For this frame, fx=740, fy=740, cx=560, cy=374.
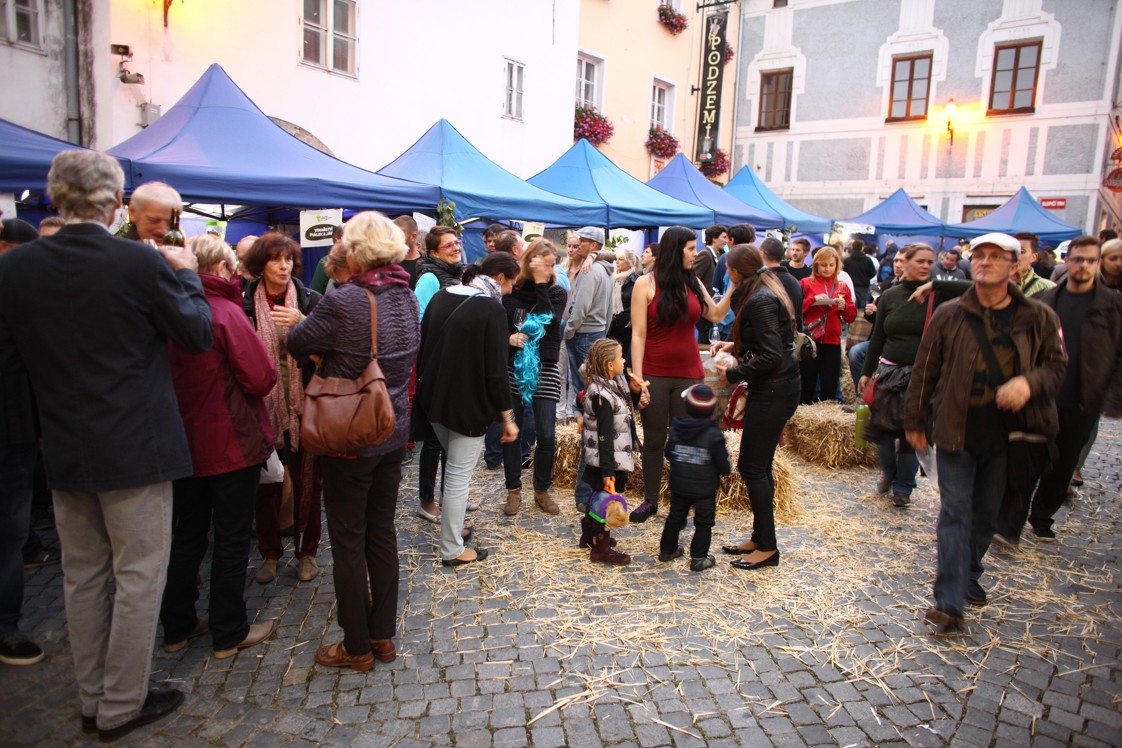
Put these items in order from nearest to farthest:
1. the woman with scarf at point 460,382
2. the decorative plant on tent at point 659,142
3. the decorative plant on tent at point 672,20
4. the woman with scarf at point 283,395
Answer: the woman with scarf at point 283,395, the woman with scarf at point 460,382, the decorative plant on tent at point 672,20, the decorative plant on tent at point 659,142

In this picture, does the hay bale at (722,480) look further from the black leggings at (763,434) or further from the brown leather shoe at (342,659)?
the brown leather shoe at (342,659)

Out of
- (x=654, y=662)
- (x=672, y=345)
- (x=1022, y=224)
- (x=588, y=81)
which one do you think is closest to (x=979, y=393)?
(x=672, y=345)

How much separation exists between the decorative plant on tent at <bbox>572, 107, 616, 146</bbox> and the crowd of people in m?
11.8

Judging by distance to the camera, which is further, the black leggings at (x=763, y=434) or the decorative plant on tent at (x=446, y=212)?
the decorative plant on tent at (x=446, y=212)

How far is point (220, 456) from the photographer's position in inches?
119

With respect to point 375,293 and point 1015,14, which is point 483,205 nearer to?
point 375,293

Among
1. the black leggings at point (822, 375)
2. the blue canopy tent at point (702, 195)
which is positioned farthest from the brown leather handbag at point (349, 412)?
the blue canopy tent at point (702, 195)

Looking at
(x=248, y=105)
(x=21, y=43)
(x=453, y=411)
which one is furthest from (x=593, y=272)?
(x=21, y=43)

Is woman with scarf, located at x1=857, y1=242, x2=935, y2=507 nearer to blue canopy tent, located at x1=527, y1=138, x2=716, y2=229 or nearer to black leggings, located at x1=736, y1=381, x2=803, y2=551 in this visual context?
black leggings, located at x1=736, y1=381, x2=803, y2=551

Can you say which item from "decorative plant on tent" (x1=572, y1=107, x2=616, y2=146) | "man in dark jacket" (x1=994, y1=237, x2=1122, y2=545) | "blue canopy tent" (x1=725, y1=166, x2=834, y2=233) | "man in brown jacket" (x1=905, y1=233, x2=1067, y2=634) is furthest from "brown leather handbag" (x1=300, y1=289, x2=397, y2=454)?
"decorative plant on tent" (x1=572, y1=107, x2=616, y2=146)

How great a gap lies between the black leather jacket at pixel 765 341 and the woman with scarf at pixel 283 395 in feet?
7.64

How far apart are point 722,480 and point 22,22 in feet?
28.7

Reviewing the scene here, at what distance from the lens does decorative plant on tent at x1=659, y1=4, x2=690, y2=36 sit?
17.9 m

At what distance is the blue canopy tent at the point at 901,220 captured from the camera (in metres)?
16.8
